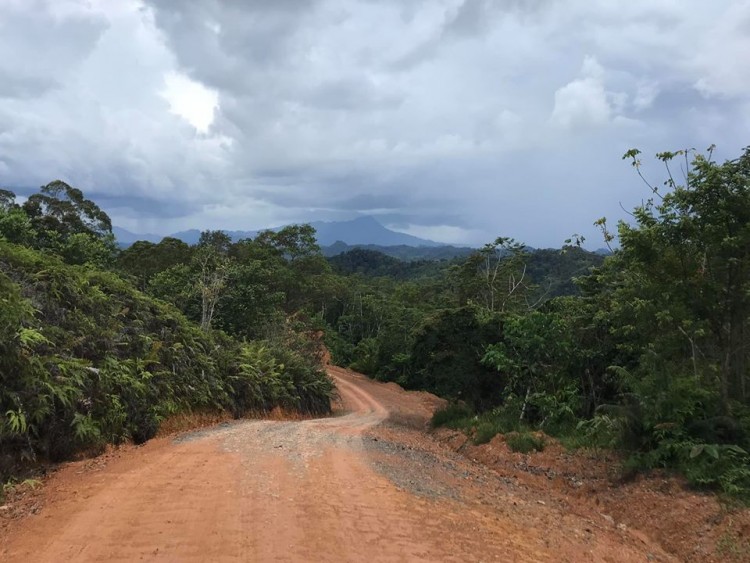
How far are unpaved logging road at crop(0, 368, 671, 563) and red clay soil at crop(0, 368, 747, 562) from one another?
0.07 feet

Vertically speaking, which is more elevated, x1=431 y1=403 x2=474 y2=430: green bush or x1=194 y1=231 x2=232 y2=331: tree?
x1=194 y1=231 x2=232 y2=331: tree

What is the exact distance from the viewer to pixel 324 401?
22828 mm

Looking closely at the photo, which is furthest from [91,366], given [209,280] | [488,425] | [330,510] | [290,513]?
[209,280]

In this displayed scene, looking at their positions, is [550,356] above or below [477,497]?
above

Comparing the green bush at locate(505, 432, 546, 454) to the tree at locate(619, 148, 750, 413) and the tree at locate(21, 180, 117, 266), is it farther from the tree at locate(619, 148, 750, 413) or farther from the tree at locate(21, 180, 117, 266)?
the tree at locate(21, 180, 117, 266)

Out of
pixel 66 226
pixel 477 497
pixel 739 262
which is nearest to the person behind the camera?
pixel 477 497

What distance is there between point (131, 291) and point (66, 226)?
2813 cm

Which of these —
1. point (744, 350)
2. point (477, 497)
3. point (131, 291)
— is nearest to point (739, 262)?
point (744, 350)

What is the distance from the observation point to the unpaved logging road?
201 inches

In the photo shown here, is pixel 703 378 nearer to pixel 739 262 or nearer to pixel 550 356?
pixel 739 262

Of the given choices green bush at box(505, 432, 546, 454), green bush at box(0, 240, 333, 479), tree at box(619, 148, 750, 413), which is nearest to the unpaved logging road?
green bush at box(0, 240, 333, 479)

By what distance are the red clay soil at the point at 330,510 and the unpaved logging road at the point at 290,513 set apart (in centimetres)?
2

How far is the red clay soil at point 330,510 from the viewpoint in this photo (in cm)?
519

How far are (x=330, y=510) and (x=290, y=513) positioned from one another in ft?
1.57
